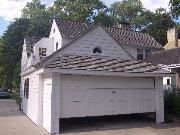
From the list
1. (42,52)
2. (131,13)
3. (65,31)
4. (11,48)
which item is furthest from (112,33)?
(131,13)

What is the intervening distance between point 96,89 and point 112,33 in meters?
17.2

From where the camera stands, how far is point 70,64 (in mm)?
14992

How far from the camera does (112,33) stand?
1259 inches

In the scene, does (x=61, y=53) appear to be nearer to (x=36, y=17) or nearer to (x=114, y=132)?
(x=114, y=132)

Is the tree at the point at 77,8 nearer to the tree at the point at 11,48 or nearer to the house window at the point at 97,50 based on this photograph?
the tree at the point at 11,48

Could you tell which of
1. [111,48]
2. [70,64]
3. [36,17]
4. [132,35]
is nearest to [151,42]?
[132,35]

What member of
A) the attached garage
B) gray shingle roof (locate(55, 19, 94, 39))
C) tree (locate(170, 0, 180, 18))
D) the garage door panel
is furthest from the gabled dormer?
tree (locate(170, 0, 180, 18))

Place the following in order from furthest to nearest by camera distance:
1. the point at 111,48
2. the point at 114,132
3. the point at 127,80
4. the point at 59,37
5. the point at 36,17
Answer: the point at 36,17, the point at 59,37, the point at 111,48, the point at 127,80, the point at 114,132

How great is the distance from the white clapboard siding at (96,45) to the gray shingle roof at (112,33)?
16.8 ft

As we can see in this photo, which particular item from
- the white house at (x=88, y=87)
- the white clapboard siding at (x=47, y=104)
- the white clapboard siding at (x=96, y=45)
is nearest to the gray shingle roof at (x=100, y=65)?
the white house at (x=88, y=87)

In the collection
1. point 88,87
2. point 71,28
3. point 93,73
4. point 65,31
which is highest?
point 71,28

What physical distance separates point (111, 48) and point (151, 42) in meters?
13.9

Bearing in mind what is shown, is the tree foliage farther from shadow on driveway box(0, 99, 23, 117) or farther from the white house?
the white house

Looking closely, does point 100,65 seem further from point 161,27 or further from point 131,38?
point 161,27
